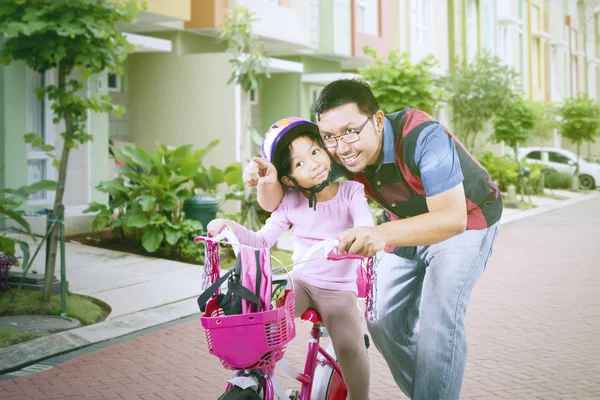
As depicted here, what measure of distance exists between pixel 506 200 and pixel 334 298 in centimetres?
2278

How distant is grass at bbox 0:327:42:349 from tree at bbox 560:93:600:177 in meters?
30.6

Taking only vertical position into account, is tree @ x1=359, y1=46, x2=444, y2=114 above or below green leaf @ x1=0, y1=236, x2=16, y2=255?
above

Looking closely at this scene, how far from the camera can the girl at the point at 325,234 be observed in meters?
3.77

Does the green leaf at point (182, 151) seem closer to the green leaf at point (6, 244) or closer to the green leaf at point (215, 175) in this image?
the green leaf at point (215, 175)

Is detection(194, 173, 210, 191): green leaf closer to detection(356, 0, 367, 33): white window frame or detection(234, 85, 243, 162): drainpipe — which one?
detection(234, 85, 243, 162): drainpipe

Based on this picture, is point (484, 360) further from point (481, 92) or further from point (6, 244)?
point (481, 92)

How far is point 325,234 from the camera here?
3.90m

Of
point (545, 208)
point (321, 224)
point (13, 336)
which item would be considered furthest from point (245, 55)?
point (545, 208)

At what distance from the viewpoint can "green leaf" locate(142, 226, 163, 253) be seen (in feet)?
40.4

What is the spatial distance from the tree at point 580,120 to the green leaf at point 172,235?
25704 millimetres

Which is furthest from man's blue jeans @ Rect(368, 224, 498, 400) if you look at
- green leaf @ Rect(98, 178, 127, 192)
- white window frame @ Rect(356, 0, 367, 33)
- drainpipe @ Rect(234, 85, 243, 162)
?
white window frame @ Rect(356, 0, 367, 33)

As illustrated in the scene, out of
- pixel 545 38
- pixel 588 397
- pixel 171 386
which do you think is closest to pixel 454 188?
pixel 588 397

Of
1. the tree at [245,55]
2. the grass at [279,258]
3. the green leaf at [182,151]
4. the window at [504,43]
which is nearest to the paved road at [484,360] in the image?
the grass at [279,258]

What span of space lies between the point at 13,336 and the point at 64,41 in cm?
286
